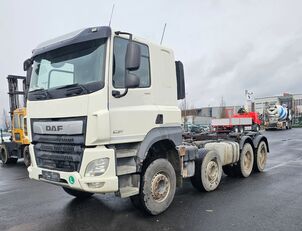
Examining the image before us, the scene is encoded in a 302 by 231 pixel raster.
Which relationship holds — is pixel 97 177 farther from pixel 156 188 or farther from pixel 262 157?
pixel 262 157

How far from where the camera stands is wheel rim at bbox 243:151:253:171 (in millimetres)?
8195

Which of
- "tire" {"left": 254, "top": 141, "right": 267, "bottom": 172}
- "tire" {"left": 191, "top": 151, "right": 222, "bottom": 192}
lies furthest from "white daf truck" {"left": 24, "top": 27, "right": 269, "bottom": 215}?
"tire" {"left": 254, "top": 141, "right": 267, "bottom": 172}

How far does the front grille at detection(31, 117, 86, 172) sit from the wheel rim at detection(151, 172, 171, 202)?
1372 mm

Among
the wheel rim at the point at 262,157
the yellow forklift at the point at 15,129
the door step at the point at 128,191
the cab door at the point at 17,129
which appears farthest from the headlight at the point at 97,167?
the cab door at the point at 17,129

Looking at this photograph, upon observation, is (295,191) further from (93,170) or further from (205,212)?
(93,170)

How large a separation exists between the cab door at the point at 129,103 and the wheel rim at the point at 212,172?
2280 millimetres

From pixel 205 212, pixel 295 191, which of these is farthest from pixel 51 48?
pixel 295 191

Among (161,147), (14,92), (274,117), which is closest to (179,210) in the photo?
(161,147)

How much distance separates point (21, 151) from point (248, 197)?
10134 mm

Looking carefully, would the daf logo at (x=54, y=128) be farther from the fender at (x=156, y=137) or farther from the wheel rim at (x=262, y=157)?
the wheel rim at (x=262, y=157)

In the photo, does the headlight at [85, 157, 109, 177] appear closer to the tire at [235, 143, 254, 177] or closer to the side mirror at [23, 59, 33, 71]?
the side mirror at [23, 59, 33, 71]

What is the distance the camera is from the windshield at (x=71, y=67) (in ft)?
13.9

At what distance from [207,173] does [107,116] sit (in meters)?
3.24

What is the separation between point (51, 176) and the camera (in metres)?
4.63
